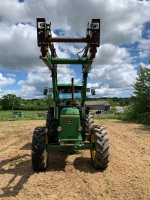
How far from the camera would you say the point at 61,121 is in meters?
7.60

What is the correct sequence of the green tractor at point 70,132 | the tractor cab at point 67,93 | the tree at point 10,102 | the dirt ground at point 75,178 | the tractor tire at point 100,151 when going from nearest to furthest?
the dirt ground at point 75,178
the green tractor at point 70,132
the tractor tire at point 100,151
the tractor cab at point 67,93
the tree at point 10,102

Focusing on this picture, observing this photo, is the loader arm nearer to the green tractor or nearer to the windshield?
the green tractor

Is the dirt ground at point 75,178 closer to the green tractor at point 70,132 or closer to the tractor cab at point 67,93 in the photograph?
the green tractor at point 70,132

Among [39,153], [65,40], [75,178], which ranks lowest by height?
[75,178]

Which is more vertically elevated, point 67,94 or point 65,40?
point 65,40

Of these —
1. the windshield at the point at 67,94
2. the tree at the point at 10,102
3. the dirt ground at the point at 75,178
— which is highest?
the tree at the point at 10,102

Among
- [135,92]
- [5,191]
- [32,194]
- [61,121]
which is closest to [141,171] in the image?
[61,121]

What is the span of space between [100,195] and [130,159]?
3.17m

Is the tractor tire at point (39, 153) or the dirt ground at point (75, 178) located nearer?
the dirt ground at point (75, 178)

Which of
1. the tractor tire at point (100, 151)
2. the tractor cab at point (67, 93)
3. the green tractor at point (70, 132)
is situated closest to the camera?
the green tractor at point (70, 132)

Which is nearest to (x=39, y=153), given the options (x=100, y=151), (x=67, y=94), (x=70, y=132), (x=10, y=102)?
(x=70, y=132)

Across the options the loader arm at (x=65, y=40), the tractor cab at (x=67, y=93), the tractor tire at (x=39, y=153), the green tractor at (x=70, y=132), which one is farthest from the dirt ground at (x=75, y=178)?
the loader arm at (x=65, y=40)

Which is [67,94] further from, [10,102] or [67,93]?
[10,102]

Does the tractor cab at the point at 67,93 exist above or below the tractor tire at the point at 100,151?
above
